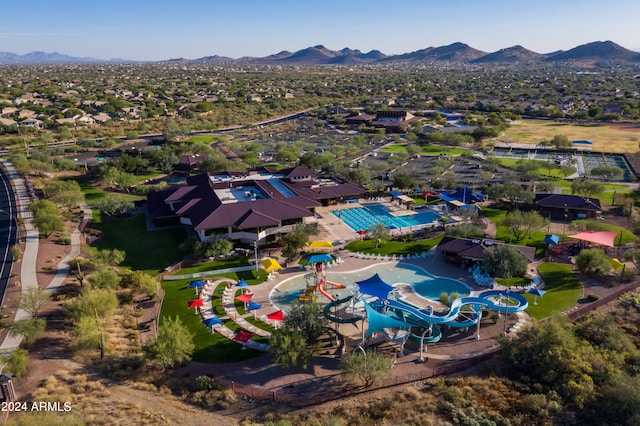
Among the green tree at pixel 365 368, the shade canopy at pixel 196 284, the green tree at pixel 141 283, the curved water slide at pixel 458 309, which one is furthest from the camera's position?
the shade canopy at pixel 196 284

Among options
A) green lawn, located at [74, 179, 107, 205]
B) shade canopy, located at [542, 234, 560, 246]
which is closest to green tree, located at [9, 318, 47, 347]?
green lawn, located at [74, 179, 107, 205]

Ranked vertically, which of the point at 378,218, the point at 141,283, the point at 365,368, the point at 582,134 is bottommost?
the point at 378,218

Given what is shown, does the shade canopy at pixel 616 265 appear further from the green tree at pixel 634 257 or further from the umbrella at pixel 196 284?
the umbrella at pixel 196 284

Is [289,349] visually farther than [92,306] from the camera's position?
No

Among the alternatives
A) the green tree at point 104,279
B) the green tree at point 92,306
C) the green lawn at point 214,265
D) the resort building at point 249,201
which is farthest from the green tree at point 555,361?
the green tree at point 104,279

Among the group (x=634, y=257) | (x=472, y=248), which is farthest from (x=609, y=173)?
(x=472, y=248)

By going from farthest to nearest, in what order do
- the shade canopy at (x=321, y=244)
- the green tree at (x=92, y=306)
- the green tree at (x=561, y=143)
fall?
the green tree at (x=561, y=143), the shade canopy at (x=321, y=244), the green tree at (x=92, y=306)

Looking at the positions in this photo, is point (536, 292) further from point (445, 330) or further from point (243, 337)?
point (243, 337)

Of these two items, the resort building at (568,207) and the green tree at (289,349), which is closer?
the green tree at (289,349)
